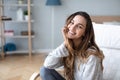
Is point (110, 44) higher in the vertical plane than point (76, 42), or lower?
lower

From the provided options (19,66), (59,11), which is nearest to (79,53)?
(19,66)

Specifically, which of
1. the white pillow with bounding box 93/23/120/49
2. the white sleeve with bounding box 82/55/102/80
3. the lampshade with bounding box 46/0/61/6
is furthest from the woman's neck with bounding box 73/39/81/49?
the lampshade with bounding box 46/0/61/6

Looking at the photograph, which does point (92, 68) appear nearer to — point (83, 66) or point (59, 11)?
point (83, 66)

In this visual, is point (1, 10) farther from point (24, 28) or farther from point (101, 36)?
point (101, 36)

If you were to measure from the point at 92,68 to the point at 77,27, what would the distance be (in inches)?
11.6

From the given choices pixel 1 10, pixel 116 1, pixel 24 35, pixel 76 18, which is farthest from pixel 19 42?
pixel 76 18

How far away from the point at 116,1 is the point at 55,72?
2697 millimetres

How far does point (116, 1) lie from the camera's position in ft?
13.0

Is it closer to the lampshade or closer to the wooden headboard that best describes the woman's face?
the lampshade

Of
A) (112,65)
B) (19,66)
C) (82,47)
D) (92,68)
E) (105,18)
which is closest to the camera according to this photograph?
(92,68)

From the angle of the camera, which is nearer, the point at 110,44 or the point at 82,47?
the point at 82,47

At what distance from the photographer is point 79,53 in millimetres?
1501

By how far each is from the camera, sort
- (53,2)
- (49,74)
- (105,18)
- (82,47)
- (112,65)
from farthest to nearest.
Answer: (105,18)
(53,2)
(112,65)
(49,74)
(82,47)

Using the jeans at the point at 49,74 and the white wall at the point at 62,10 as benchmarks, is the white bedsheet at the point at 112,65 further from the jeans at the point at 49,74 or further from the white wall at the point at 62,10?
the white wall at the point at 62,10
